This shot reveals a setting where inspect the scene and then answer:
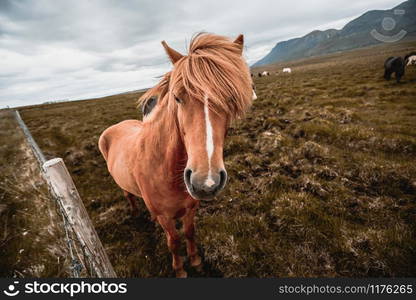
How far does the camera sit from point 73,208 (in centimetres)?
201

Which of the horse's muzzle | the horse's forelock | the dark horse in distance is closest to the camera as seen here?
the horse's muzzle

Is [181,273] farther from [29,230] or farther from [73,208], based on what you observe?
[29,230]

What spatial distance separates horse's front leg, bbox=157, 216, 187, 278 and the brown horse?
2 centimetres

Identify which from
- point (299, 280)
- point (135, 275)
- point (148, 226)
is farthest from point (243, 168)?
point (135, 275)

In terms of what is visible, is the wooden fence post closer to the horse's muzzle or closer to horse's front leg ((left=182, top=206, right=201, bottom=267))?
the horse's muzzle

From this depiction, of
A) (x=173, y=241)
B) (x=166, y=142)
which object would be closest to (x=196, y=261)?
(x=173, y=241)

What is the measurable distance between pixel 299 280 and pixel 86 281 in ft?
8.82

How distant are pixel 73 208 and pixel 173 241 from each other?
5.54 feet

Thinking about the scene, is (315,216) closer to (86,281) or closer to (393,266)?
(393,266)

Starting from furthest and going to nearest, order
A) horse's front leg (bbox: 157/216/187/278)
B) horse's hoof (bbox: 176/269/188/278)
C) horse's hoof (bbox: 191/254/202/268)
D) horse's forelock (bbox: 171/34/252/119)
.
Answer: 1. horse's hoof (bbox: 191/254/202/268)
2. horse's hoof (bbox: 176/269/188/278)
3. horse's front leg (bbox: 157/216/187/278)
4. horse's forelock (bbox: 171/34/252/119)

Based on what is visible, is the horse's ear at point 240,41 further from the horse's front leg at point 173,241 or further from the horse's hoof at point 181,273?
the horse's hoof at point 181,273

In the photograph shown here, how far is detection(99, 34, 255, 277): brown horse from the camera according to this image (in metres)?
1.77

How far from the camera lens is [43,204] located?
Result: 15.4 ft

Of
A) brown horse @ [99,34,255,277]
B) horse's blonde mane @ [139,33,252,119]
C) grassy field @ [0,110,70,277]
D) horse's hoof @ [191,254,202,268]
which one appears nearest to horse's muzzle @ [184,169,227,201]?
brown horse @ [99,34,255,277]
